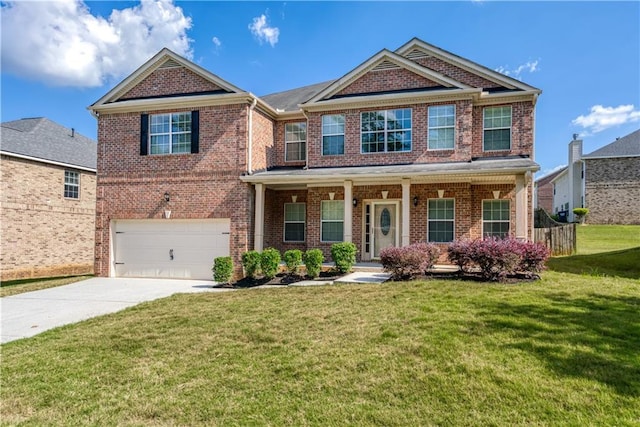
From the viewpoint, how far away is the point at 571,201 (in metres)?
31.3

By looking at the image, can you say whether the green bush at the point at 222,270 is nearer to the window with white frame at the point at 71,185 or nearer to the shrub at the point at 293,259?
the shrub at the point at 293,259

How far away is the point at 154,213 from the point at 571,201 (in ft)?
101

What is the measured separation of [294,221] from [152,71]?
7.70m

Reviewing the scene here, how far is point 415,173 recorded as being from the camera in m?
12.0

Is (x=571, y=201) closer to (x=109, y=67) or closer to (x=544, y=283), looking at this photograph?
(x=544, y=283)

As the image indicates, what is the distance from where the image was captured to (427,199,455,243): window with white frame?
13.3 meters

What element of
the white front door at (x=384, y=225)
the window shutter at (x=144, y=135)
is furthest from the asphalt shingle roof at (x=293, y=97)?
the white front door at (x=384, y=225)

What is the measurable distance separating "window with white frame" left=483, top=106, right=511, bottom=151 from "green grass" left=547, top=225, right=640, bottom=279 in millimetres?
4353

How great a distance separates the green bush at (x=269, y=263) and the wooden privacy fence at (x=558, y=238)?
11670 millimetres

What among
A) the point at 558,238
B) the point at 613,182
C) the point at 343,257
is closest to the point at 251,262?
the point at 343,257

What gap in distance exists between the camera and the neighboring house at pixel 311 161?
13.2 metres

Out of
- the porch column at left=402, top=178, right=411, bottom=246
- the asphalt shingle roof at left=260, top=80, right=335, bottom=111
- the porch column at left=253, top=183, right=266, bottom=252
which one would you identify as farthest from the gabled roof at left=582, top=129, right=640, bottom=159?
the porch column at left=253, top=183, right=266, bottom=252

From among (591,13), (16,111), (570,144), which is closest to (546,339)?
(591,13)

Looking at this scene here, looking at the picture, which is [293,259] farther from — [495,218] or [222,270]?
[495,218]
